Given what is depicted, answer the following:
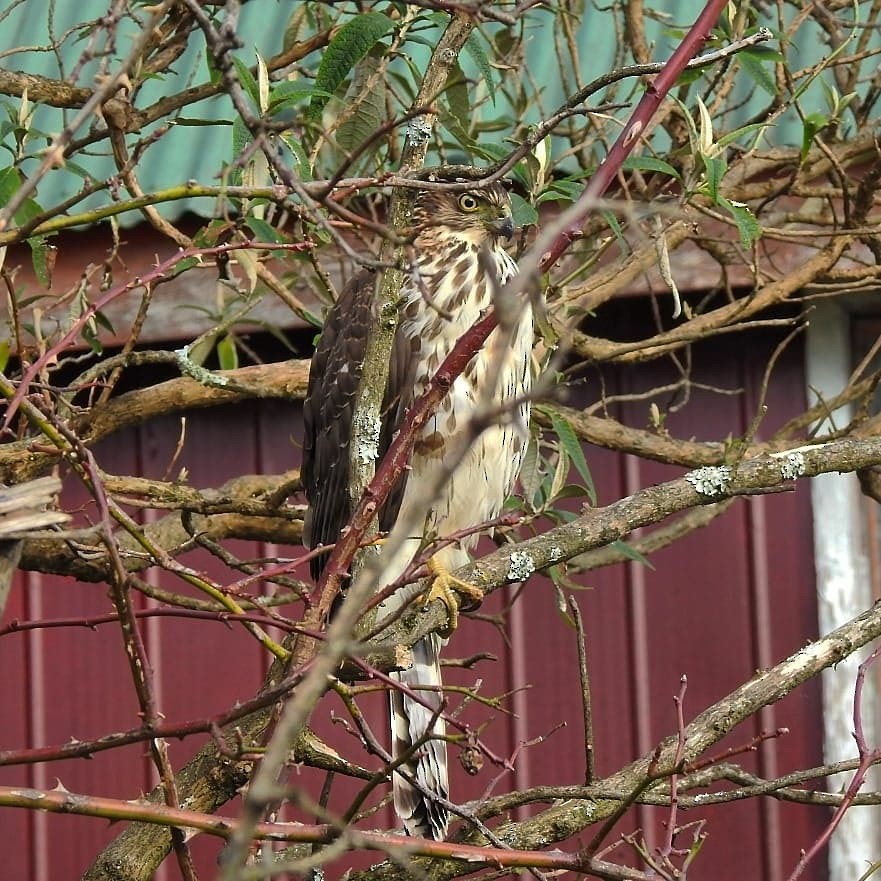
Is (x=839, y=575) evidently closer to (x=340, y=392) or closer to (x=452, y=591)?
(x=340, y=392)

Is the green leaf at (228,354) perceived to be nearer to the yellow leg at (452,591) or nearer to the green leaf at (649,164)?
the yellow leg at (452,591)

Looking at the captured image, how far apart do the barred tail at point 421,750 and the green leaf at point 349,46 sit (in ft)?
3.44

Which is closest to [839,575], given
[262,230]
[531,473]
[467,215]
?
[531,473]

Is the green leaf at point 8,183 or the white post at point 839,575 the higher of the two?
the green leaf at point 8,183

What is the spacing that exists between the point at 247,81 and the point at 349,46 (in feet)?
0.62

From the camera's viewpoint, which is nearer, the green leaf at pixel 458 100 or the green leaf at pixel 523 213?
the green leaf at pixel 523 213

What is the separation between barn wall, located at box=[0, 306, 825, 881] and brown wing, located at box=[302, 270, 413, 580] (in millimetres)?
999

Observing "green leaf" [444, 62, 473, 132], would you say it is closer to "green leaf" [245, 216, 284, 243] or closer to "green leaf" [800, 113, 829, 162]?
"green leaf" [245, 216, 284, 243]

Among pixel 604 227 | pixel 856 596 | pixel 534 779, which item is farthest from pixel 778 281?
pixel 534 779

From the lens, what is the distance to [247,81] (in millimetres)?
2361

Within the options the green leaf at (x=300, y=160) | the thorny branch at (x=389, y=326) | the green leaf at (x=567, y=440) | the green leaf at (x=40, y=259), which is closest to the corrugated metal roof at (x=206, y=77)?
the thorny branch at (x=389, y=326)

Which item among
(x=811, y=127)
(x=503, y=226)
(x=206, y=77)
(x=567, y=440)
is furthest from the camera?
(x=206, y=77)

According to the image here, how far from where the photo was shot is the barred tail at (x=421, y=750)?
2.93 m

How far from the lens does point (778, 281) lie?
355 centimetres
